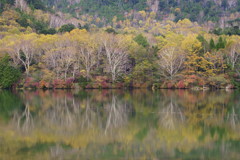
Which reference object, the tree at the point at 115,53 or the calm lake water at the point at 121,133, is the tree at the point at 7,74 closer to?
the tree at the point at 115,53

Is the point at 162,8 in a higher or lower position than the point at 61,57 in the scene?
higher

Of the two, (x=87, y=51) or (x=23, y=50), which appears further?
(x=87, y=51)

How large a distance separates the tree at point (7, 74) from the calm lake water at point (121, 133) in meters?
24.4

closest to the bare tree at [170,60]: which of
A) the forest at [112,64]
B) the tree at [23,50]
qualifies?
the forest at [112,64]

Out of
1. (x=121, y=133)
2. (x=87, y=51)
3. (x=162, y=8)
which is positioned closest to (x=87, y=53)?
(x=87, y=51)

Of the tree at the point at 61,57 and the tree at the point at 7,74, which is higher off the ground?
the tree at the point at 61,57

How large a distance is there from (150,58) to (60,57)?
1466cm

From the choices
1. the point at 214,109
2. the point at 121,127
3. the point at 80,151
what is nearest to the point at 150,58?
the point at 214,109

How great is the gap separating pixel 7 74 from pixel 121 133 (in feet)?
117

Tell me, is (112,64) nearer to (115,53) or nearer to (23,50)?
(115,53)

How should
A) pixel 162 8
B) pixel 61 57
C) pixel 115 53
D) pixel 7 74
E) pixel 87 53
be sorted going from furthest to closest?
pixel 162 8
pixel 87 53
pixel 115 53
pixel 61 57
pixel 7 74

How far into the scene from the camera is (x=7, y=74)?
46.2 meters

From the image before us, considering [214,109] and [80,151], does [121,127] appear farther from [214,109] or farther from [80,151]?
[214,109]

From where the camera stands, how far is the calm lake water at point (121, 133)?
11812 millimetres
